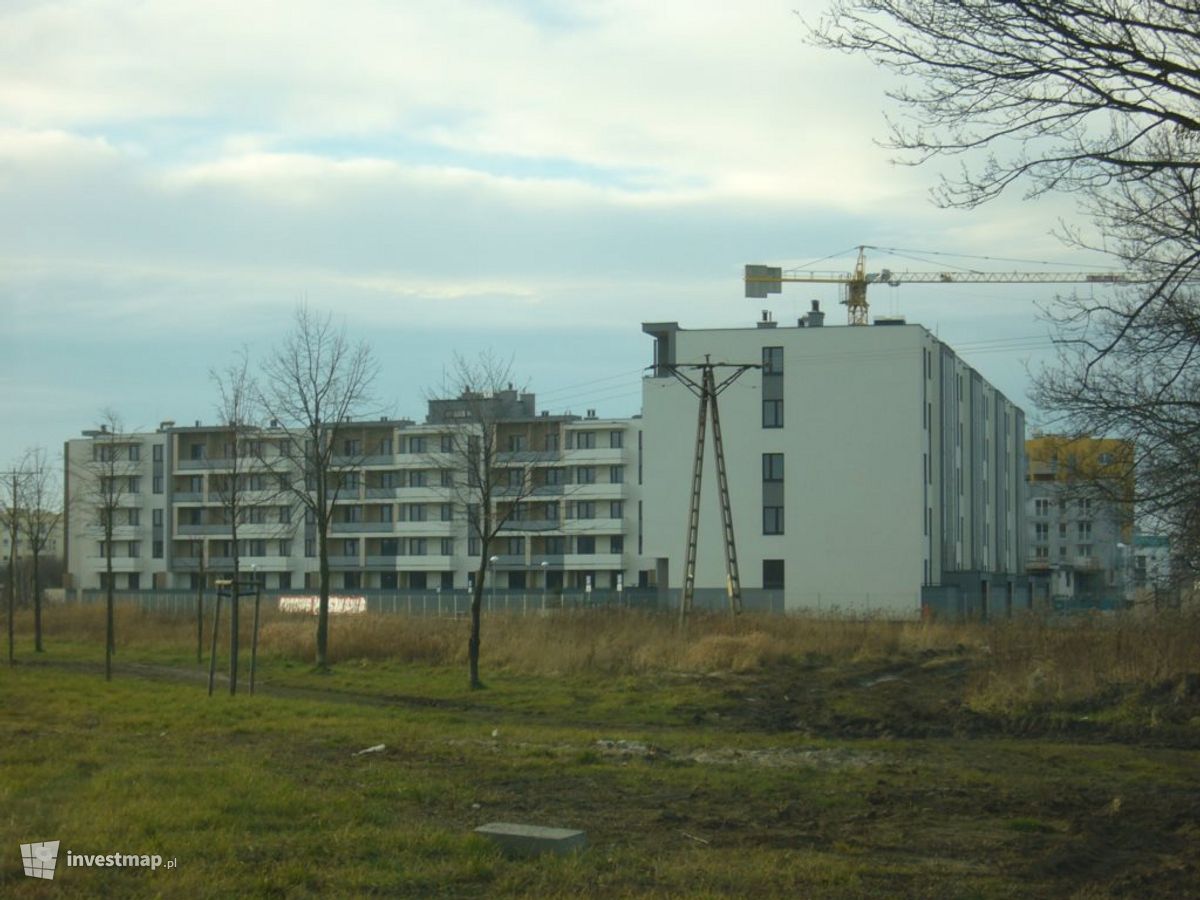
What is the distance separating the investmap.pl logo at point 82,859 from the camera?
8656mm

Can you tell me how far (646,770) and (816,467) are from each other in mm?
56150

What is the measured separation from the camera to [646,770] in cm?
1446

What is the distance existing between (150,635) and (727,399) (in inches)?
1465

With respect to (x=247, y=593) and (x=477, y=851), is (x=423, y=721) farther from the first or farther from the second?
(x=477, y=851)

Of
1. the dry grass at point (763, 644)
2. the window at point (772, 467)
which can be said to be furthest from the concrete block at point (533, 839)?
the window at point (772, 467)

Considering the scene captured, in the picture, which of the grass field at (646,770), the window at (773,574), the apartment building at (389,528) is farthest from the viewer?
the apartment building at (389,528)

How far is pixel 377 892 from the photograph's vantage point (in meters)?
8.38

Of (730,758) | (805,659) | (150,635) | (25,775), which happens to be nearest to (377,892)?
(25,775)

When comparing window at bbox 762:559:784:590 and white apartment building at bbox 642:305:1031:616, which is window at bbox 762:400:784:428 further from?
window at bbox 762:559:784:590

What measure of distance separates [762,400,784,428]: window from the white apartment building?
0.05 metres

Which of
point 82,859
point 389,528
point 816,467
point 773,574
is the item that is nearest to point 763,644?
Result: point 82,859

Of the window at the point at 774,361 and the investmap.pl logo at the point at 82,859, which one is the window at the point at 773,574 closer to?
the window at the point at 774,361

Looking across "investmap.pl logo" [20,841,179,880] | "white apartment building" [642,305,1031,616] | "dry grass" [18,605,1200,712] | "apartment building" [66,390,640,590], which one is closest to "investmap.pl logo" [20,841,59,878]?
"investmap.pl logo" [20,841,179,880]

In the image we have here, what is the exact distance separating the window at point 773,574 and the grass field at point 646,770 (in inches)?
1458
